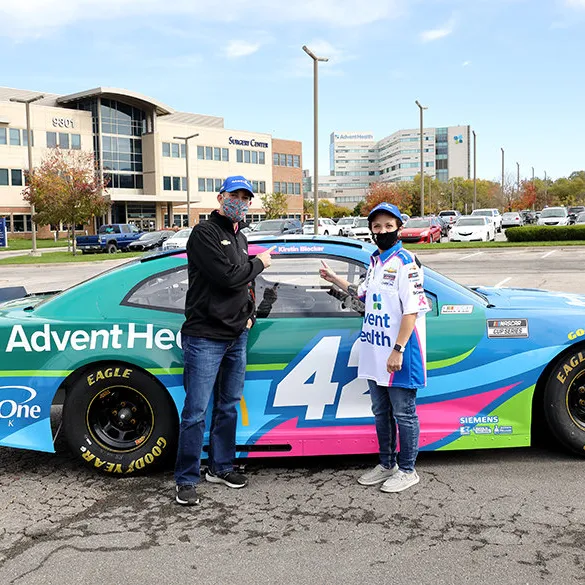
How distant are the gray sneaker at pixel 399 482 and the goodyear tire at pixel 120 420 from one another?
134cm

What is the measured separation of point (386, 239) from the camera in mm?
3871

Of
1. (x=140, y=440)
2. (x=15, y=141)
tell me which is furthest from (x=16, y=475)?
(x=15, y=141)

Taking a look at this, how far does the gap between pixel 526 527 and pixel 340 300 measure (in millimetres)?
1762

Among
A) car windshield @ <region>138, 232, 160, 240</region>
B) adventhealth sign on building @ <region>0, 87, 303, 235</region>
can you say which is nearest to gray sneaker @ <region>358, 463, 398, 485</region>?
car windshield @ <region>138, 232, 160, 240</region>

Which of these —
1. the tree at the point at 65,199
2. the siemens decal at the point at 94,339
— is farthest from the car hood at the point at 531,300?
the tree at the point at 65,199

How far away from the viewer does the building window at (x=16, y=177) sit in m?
61.6

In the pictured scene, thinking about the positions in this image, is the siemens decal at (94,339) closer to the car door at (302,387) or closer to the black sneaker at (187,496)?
the car door at (302,387)

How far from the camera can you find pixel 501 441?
13.8ft

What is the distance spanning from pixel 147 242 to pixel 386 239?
3796cm

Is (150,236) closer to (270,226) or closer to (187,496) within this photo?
(270,226)

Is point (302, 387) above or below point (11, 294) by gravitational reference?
below

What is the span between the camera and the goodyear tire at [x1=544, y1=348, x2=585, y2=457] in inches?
165

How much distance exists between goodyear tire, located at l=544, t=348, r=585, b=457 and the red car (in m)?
28.2

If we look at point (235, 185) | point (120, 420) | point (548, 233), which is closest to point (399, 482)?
point (120, 420)
